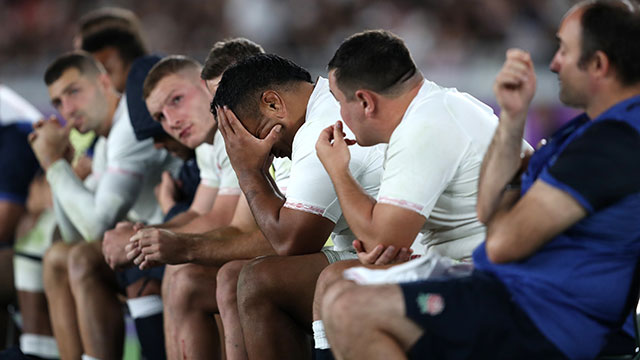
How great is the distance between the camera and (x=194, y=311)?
3.58 m

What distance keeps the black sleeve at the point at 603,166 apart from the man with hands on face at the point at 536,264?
0.04ft

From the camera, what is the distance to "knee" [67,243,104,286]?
4.48m

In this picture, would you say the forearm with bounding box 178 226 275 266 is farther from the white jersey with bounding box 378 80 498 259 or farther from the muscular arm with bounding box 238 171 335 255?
the white jersey with bounding box 378 80 498 259

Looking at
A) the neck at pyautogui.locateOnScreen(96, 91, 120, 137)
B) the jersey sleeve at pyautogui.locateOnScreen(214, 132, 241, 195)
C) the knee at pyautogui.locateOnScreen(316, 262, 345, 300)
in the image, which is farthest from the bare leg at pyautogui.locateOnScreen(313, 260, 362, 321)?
the neck at pyautogui.locateOnScreen(96, 91, 120, 137)

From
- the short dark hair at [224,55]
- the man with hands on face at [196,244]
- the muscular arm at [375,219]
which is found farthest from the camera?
the short dark hair at [224,55]

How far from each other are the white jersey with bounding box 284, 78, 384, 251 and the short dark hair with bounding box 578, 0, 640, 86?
105 centimetres

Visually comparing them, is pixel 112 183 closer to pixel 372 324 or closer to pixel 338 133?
pixel 338 133

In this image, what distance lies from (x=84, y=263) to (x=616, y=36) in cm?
302

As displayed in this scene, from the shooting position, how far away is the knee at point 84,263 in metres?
4.48

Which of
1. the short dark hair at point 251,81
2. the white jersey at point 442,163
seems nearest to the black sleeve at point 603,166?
the white jersey at point 442,163

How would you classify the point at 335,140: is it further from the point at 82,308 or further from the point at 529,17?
the point at 529,17

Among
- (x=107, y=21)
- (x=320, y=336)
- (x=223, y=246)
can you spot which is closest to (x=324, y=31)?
(x=107, y=21)

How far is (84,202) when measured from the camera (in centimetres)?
475

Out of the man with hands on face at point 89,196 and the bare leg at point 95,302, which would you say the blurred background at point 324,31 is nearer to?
the man with hands on face at point 89,196
